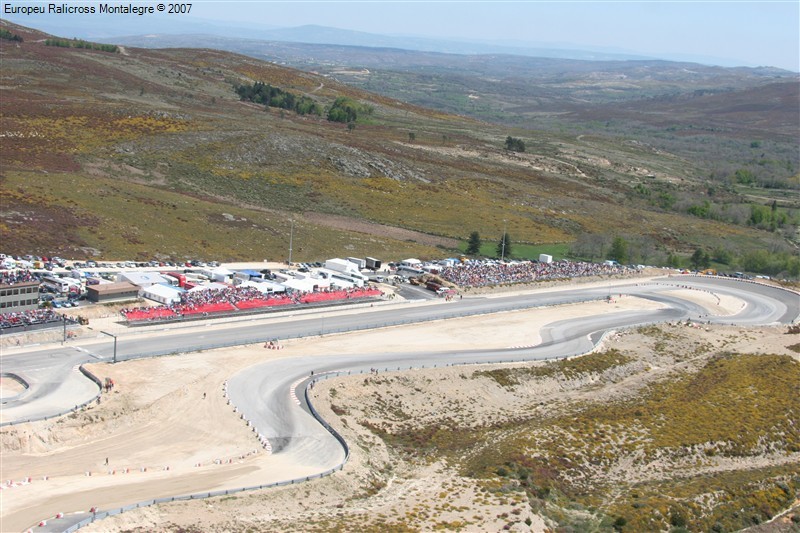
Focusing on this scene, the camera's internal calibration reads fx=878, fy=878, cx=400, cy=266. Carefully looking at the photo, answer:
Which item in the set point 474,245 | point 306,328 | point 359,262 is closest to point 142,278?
point 306,328

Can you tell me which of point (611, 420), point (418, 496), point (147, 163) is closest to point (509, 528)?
point (418, 496)

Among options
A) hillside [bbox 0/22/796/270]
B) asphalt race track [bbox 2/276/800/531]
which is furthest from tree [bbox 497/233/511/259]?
asphalt race track [bbox 2/276/800/531]

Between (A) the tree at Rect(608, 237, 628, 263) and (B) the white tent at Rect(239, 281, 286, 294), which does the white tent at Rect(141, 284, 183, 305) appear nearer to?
(B) the white tent at Rect(239, 281, 286, 294)

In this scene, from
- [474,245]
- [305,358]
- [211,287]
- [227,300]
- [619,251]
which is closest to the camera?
[305,358]

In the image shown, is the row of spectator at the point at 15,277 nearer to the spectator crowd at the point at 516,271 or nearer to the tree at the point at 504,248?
A: the spectator crowd at the point at 516,271

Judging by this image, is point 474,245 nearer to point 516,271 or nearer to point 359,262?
point 516,271

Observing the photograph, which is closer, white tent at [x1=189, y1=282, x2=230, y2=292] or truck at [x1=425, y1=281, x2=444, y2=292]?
white tent at [x1=189, y1=282, x2=230, y2=292]
